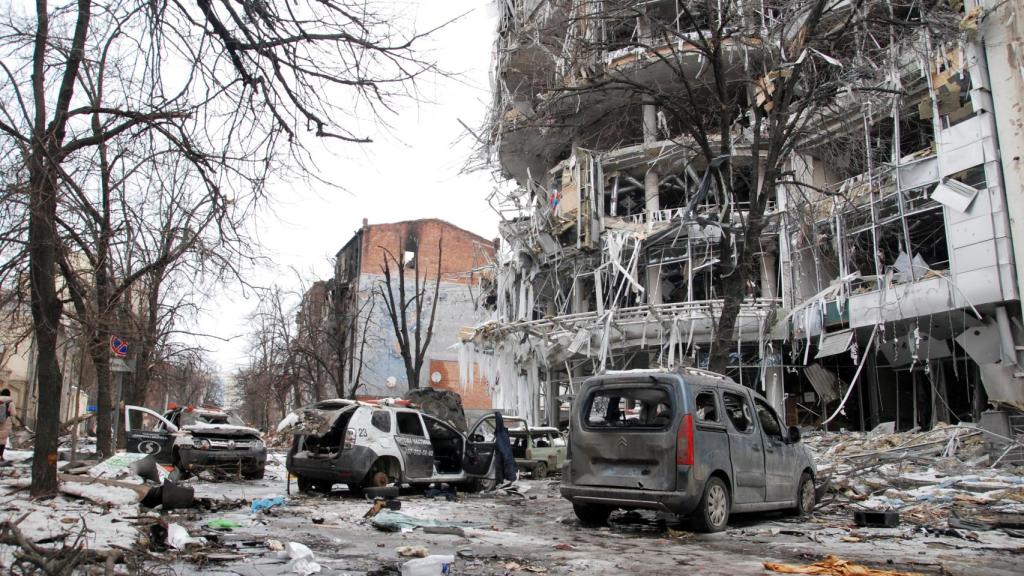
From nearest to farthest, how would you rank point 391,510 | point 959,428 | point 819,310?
point 391,510
point 959,428
point 819,310

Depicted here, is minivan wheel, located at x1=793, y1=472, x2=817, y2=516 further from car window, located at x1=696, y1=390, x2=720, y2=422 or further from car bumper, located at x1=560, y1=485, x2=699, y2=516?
car bumper, located at x1=560, y1=485, x2=699, y2=516

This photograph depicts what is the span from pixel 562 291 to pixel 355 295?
68.5 ft

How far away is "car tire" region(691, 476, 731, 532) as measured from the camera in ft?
26.6

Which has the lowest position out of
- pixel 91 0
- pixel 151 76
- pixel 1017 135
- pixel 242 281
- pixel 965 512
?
pixel 965 512

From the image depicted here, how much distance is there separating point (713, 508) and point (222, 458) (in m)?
10.6

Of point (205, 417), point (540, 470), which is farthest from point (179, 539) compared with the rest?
point (540, 470)

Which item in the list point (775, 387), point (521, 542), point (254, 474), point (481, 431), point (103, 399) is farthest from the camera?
point (775, 387)

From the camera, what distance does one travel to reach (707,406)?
344 inches

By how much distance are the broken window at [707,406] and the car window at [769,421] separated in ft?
3.73

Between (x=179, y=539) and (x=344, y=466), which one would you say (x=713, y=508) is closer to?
(x=179, y=539)

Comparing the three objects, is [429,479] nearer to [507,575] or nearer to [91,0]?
[507,575]

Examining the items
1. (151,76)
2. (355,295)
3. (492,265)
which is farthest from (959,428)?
(355,295)

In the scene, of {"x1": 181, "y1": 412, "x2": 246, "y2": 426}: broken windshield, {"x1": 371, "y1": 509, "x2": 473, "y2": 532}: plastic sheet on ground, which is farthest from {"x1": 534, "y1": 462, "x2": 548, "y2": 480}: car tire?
{"x1": 371, "y1": 509, "x2": 473, "y2": 532}: plastic sheet on ground

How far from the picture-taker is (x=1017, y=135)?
58.7 ft
